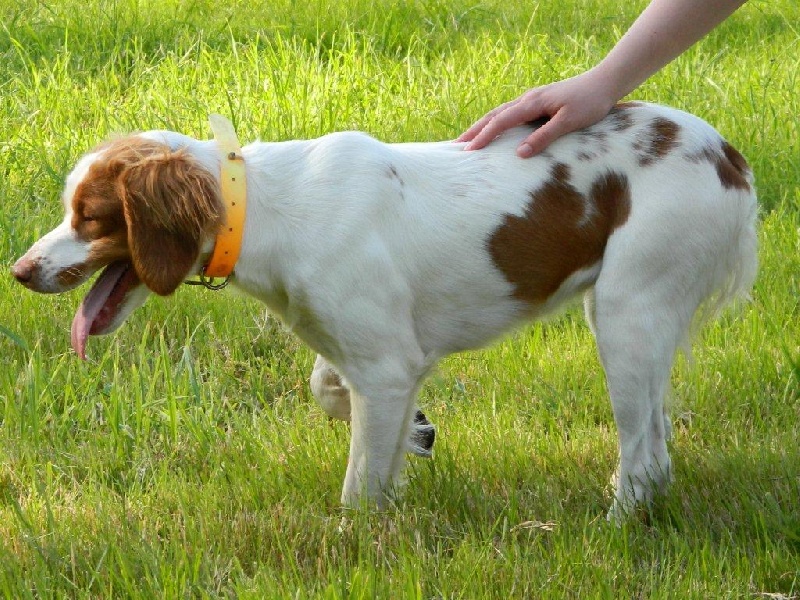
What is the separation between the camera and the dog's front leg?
10.3ft

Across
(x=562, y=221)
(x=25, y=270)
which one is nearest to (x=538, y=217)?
(x=562, y=221)

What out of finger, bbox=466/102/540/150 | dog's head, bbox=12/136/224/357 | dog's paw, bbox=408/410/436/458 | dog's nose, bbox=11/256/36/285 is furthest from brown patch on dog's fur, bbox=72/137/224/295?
dog's paw, bbox=408/410/436/458

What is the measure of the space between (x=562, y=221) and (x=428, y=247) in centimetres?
36

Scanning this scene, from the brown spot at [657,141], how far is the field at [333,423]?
0.89 metres

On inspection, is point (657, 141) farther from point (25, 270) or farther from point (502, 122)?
point (25, 270)

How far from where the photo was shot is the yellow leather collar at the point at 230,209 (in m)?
3.04

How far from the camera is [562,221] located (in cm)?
321

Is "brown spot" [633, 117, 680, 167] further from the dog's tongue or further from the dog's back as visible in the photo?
the dog's tongue

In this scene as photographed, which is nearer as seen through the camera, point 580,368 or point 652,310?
point 652,310

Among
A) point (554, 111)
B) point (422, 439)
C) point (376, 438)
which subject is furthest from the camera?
point (422, 439)

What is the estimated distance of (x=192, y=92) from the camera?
19.3ft

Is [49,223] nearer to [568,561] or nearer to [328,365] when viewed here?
[328,365]

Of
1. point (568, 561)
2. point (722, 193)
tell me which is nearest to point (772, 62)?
point (722, 193)

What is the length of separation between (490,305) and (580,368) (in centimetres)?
87
